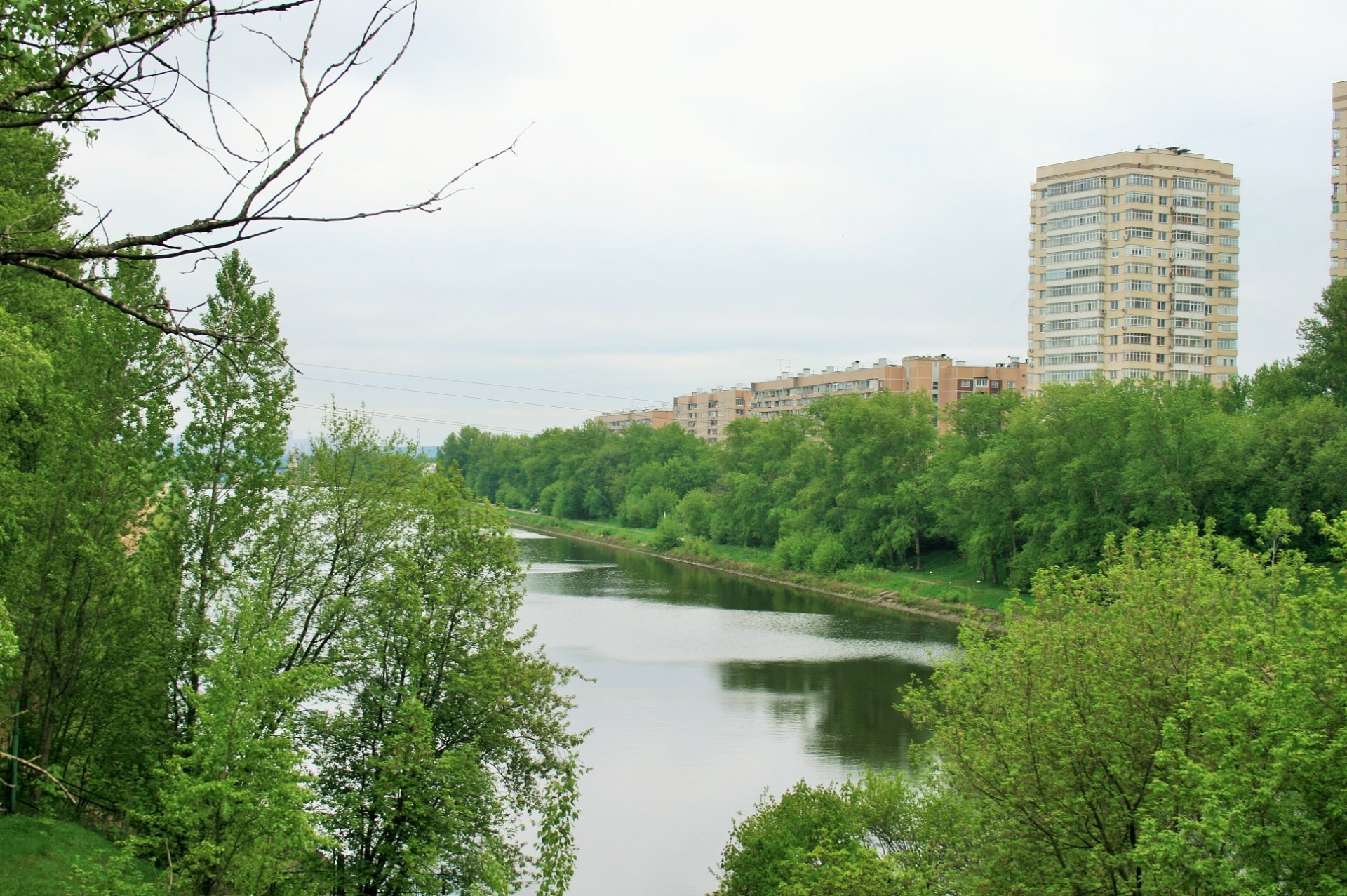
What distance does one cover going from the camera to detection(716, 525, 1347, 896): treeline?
8.62m

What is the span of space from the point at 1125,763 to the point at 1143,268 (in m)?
54.7

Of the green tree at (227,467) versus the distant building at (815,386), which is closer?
the green tree at (227,467)

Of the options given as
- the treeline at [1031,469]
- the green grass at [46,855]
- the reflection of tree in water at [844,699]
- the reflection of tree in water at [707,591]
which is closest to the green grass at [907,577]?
the treeline at [1031,469]

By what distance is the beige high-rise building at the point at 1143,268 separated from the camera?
59688mm

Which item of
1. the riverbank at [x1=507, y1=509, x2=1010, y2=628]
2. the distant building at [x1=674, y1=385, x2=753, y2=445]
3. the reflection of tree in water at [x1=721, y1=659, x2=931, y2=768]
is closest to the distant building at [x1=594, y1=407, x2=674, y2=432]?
the distant building at [x1=674, y1=385, x2=753, y2=445]

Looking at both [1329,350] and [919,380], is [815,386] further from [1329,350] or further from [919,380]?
[1329,350]

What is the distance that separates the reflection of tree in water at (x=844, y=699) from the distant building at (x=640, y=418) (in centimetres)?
8485

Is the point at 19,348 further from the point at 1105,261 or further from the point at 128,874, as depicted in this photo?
the point at 1105,261

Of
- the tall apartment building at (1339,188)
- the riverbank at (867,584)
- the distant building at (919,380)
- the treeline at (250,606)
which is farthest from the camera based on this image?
the distant building at (919,380)

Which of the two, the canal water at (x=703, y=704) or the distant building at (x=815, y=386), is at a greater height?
the distant building at (x=815, y=386)

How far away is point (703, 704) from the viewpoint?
2569 cm

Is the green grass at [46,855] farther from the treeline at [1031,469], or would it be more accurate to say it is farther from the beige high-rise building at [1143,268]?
the beige high-rise building at [1143,268]

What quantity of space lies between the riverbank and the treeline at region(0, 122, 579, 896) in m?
15.9

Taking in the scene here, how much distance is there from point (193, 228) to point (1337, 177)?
61439 millimetres
